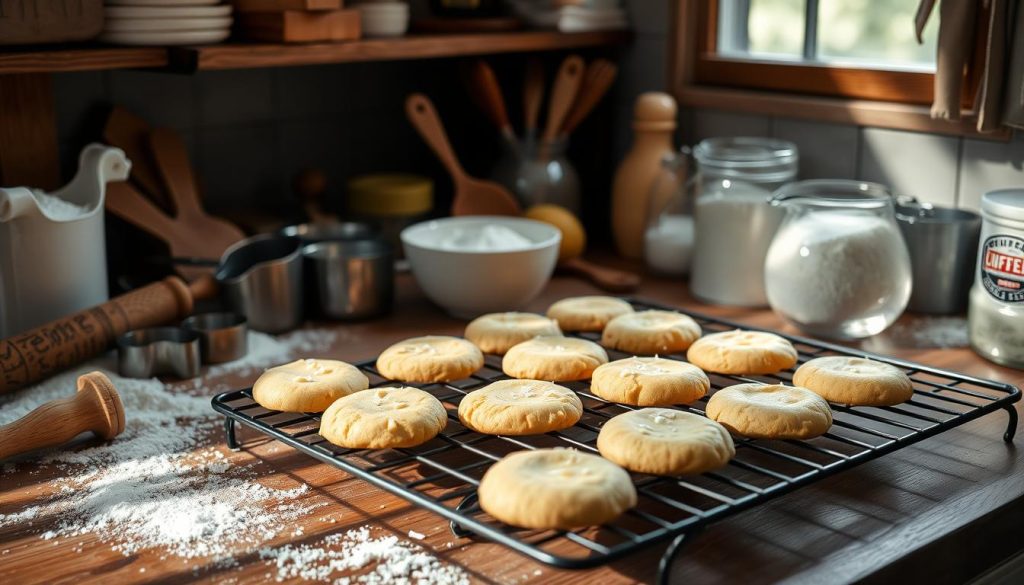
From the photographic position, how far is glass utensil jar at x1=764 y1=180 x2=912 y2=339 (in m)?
1.26

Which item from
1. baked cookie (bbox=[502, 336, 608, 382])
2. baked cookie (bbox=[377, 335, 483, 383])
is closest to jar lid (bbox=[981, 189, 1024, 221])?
baked cookie (bbox=[502, 336, 608, 382])

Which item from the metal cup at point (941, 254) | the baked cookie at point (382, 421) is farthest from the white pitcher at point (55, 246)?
the metal cup at point (941, 254)

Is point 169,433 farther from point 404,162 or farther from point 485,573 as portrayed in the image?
point 404,162

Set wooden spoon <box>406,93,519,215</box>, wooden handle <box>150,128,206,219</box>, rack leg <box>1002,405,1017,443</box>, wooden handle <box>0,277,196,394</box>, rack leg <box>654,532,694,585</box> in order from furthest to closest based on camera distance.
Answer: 1. wooden spoon <box>406,93,519,215</box>
2. wooden handle <box>150,128,206,219</box>
3. wooden handle <box>0,277,196,394</box>
4. rack leg <box>1002,405,1017,443</box>
5. rack leg <box>654,532,694,585</box>

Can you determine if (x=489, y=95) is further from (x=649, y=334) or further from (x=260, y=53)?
(x=649, y=334)

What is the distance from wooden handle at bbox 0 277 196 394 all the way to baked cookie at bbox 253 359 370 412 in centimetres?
29

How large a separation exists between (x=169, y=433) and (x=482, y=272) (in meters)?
0.46

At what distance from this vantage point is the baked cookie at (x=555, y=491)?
74cm

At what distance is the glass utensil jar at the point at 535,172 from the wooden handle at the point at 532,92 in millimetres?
30

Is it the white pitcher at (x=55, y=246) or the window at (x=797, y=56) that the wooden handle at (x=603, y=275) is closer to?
the window at (x=797, y=56)

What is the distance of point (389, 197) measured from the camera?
1641 mm

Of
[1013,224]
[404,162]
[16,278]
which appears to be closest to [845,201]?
[1013,224]

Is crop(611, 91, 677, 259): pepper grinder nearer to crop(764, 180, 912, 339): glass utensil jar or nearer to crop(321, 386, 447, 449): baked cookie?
crop(764, 180, 912, 339): glass utensil jar

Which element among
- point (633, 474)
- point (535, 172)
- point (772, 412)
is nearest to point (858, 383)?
point (772, 412)
